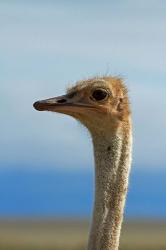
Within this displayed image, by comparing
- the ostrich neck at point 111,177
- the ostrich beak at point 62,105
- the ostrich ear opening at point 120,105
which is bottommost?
the ostrich neck at point 111,177

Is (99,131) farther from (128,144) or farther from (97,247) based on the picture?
(97,247)

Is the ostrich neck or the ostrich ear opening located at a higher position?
the ostrich ear opening

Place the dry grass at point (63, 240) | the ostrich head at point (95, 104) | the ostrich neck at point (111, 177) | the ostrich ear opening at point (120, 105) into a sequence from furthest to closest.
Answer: the dry grass at point (63, 240)
the ostrich ear opening at point (120, 105)
the ostrich head at point (95, 104)
the ostrich neck at point (111, 177)

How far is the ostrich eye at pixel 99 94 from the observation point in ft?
28.1

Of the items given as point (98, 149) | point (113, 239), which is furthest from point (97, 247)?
point (98, 149)

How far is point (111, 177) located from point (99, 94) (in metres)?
0.64

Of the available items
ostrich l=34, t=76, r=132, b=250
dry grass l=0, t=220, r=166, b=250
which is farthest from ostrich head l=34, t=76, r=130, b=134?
dry grass l=0, t=220, r=166, b=250

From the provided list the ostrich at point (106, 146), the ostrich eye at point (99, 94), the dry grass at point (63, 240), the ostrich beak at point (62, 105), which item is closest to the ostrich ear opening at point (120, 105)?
the ostrich at point (106, 146)

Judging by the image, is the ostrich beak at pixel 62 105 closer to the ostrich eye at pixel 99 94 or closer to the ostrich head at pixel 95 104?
the ostrich head at pixel 95 104

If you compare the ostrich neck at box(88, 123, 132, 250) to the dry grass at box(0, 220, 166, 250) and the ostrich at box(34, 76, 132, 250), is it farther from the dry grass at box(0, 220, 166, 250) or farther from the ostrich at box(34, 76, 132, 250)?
the dry grass at box(0, 220, 166, 250)

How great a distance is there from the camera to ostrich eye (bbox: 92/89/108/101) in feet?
28.1

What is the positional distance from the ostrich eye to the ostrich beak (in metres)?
0.11

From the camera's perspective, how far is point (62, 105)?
8.44m

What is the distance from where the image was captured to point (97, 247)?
8148 millimetres
